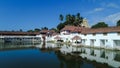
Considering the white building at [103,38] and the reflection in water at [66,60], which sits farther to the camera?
the white building at [103,38]

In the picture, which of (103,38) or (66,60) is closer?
(66,60)

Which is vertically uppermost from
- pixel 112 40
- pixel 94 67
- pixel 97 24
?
pixel 97 24

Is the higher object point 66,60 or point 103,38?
point 103,38

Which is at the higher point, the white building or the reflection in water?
the white building

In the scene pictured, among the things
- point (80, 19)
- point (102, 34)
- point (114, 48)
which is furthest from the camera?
point (80, 19)

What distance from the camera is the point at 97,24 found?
9369 cm

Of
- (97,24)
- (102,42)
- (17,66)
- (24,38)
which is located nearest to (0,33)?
(24,38)

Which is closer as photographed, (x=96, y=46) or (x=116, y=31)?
(x=116, y=31)

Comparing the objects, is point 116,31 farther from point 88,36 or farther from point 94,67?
point 94,67

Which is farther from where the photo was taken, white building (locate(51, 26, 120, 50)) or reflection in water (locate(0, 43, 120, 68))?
white building (locate(51, 26, 120, 50))

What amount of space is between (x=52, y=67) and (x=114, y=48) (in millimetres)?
20564

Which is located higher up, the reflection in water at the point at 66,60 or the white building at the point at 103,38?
the white building at the point at 103,38

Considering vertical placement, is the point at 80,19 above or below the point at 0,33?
above

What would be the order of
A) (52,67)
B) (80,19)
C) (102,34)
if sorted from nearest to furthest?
(52,67) < (102,34) < (80,19)
